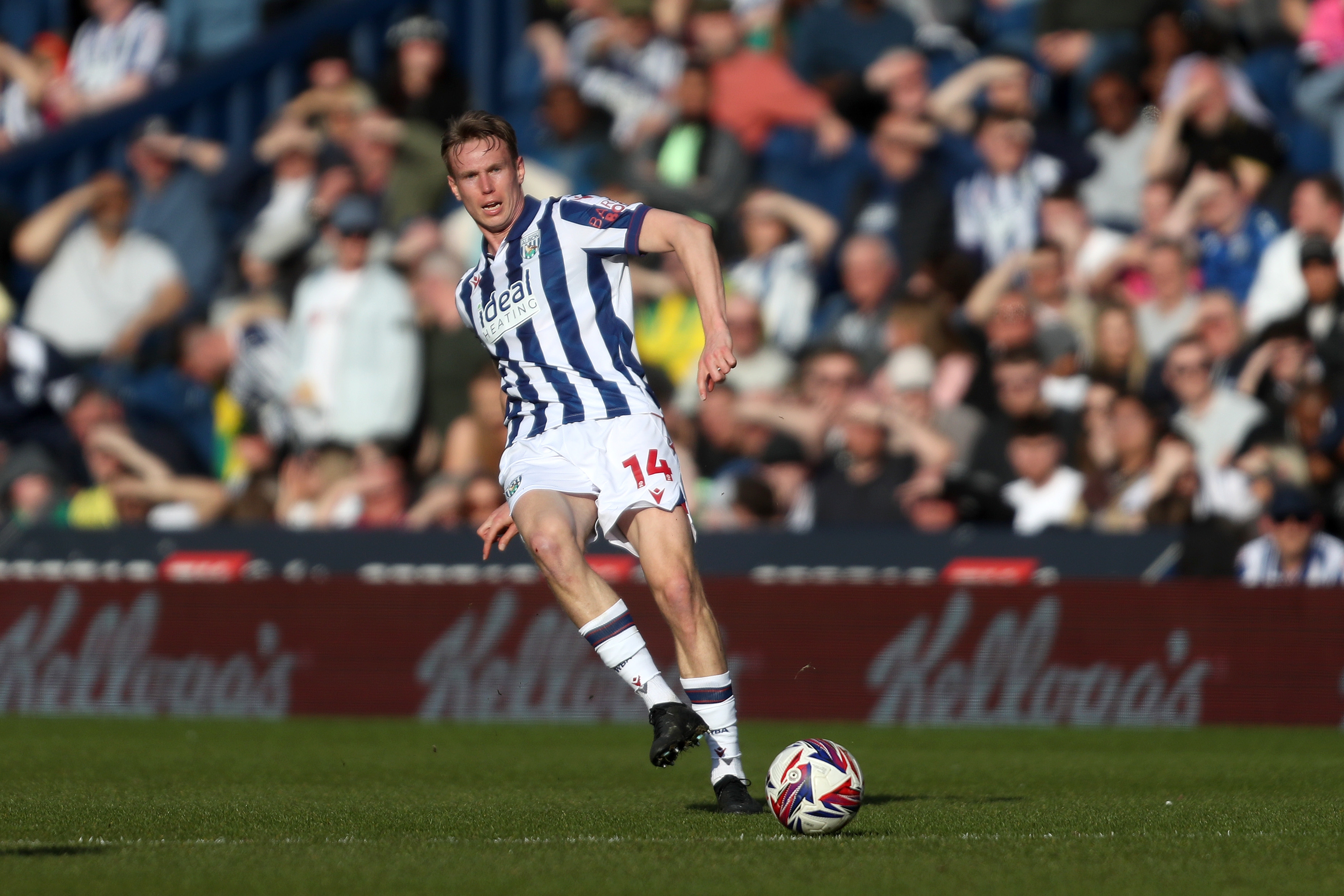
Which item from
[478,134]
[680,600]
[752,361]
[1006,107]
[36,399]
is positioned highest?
[478,134]

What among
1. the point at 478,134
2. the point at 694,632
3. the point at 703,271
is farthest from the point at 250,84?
the point at 694,632

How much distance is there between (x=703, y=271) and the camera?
267 inches

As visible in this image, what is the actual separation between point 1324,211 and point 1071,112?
2665 millimetres

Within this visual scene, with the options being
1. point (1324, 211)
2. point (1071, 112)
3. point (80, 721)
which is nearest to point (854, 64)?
point (1071, 112)

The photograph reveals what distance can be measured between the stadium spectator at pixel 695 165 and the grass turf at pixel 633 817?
5.31 meters

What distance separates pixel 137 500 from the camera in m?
14.9

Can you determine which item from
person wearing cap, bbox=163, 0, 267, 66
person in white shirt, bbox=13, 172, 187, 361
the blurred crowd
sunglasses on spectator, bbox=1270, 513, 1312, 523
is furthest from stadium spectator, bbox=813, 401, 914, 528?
person wearing cap, bbox=163, 0, 267, 66

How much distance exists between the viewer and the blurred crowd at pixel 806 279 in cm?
1259

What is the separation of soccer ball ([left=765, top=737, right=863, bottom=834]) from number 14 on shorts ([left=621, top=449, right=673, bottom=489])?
113 cm

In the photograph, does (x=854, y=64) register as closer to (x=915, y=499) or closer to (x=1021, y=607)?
(x=915, y=499)

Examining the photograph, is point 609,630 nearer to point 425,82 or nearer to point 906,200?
point 906,200

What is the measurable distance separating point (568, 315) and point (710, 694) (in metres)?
1.43

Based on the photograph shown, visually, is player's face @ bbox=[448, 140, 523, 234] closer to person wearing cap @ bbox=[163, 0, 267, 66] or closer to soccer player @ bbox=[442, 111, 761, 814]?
soccer player @ bbox=[442, 111, 761, 814]

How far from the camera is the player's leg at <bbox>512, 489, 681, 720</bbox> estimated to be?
6859 mm
